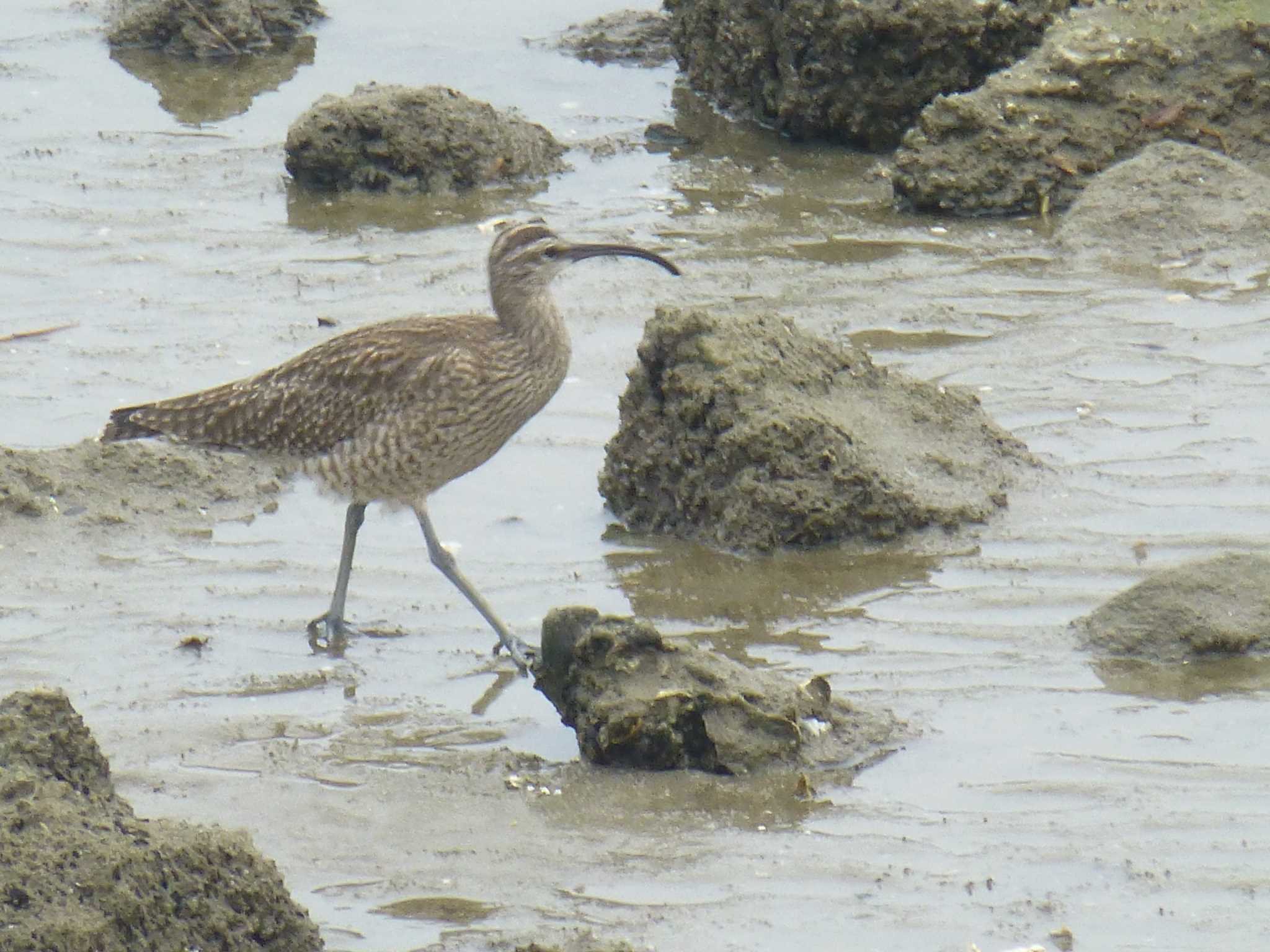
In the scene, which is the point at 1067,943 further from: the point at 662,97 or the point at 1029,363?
the point at 662,97

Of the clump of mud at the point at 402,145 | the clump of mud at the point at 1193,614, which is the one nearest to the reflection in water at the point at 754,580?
the clump of mud at the point at 1193,614

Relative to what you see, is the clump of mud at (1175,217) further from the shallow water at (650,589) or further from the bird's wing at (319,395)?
the bird's wing at (319,395)

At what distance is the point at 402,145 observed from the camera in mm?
12797

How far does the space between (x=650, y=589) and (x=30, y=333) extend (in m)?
4.04

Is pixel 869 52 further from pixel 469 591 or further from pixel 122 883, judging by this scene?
pixel 122 883

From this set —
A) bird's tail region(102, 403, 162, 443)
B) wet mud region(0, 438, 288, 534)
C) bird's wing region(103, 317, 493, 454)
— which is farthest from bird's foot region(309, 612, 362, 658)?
bird's tail region(102, 403, 162, 443)

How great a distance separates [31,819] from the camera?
496 centimetres

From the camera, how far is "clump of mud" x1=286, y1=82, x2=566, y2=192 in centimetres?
1280

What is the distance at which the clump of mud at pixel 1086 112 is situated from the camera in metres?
12.2

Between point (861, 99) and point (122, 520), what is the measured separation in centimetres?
633

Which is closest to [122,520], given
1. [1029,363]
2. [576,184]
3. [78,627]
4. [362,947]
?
[78,627]

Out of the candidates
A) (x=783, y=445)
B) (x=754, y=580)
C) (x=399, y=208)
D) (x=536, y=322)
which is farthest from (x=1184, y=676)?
(x=399, y=208)

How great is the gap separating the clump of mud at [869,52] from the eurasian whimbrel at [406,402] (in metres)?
5.03

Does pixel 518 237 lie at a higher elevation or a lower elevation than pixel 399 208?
higher
